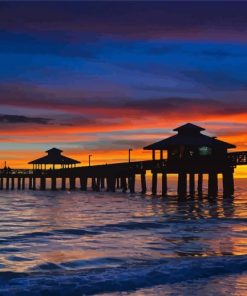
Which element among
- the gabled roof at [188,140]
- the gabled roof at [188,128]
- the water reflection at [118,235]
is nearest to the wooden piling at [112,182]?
the gabled roof at [188,128]

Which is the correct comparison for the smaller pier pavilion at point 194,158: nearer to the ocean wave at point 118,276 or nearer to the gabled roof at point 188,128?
the gabled roof at point 188,128

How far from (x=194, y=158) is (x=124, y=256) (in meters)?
29.5

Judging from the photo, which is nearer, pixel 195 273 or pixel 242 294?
pixel 242 294

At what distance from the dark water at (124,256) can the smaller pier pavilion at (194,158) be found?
15.6m

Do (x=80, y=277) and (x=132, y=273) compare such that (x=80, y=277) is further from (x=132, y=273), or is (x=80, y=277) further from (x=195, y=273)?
(x=195, y=273)

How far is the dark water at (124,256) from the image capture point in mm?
12609

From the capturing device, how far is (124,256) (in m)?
17.0

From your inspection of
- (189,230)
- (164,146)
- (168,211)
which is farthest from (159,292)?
(164,146)

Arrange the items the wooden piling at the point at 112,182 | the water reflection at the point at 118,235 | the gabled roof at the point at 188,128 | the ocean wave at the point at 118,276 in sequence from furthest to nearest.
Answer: the wooden piling at the point at 112,182 < the gabled roof at the point at 188,128 < the water reflection at the point at 118,235 < the ocean wave at the point at 118,276

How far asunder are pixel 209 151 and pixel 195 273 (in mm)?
36840

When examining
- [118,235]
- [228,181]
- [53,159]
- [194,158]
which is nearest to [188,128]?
[194,158]

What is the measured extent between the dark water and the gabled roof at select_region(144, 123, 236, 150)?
1757cm

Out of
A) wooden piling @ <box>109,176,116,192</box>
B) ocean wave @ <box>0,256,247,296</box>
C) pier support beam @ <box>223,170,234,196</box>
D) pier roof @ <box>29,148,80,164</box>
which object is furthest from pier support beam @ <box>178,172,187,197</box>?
pier roof @ <box>29,148,80,164</box>

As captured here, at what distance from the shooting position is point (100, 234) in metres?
23.4
